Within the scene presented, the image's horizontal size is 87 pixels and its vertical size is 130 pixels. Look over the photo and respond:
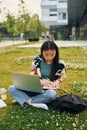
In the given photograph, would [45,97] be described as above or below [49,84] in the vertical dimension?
below

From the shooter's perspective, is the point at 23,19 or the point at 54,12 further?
the point at 54,12

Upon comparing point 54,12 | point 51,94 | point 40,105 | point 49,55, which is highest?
point 49,55

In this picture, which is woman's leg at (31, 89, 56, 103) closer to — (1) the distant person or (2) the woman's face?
(1) the distant person

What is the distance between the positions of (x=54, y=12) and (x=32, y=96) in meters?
95.8

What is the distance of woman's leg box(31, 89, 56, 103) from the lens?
26.8 feet

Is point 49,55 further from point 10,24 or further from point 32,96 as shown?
point 10,24

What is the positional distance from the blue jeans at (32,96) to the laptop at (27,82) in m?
0.12

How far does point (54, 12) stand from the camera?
338 feet

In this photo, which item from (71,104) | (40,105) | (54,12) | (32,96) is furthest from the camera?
(54,12)

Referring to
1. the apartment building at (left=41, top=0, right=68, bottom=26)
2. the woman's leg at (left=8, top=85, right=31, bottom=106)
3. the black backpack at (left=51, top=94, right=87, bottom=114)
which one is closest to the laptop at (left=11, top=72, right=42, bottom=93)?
the woman's leg at (left=8, top=85, right=31, bottom=106)

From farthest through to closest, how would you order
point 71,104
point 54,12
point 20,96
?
point 54,12
point 20,96
point 71,104

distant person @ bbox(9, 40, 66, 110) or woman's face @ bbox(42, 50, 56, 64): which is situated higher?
woman's face @ bbox(42, 50, 56, 64)

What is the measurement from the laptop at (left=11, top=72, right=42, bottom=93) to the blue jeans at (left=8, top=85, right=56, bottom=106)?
118 millimetres

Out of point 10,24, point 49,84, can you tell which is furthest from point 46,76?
point 10,24
